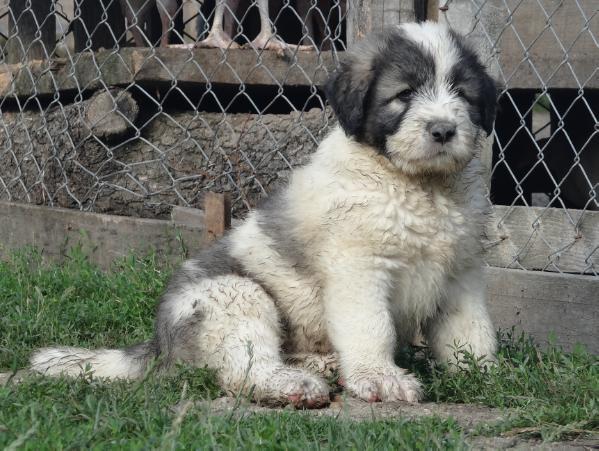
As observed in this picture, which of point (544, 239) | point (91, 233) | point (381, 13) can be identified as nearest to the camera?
point (381, 13)

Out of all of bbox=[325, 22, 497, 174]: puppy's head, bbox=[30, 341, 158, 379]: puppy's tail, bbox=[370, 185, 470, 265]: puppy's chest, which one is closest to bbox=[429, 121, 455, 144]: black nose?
bbox=[325, 22, 497, 174]: puppy's head

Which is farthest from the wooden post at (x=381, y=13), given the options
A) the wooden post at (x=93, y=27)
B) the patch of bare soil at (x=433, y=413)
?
the wooden post at (x=93, y=27)

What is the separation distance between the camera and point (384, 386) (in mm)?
4293

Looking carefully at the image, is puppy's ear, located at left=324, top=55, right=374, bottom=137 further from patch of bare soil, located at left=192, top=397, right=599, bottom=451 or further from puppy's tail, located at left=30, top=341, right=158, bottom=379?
puppy's tail, located at left=30, top=341, right=158, bottom=379

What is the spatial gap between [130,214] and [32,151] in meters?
1.08

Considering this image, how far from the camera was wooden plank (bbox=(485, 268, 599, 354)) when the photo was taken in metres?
5.49

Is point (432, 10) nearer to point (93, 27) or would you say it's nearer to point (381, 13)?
point (381, 13)

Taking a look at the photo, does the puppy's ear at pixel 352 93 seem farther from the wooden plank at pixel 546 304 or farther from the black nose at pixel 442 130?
the wooden plank at pixel 546 304

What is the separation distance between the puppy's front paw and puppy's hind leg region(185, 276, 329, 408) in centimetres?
14

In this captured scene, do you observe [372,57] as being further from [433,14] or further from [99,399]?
→ [99,399]

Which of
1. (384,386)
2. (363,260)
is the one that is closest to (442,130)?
(363,260)

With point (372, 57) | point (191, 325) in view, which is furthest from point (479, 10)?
point (191, 325)

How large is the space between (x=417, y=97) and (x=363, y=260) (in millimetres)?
775

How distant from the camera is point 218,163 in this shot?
7.00 m
